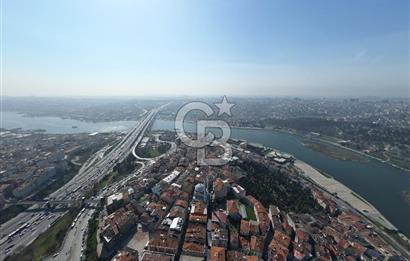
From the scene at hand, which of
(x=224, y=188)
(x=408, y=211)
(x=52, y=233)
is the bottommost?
(x=408, y=211)

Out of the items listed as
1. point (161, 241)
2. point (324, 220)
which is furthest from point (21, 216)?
point (324, 220)

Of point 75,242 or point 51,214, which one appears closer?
point 75,242

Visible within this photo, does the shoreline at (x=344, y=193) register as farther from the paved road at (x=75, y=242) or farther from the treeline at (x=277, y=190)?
the paved road at (x=75, y=242)

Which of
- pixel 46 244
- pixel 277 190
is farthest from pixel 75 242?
pixel 277 190

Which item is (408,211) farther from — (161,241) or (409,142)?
(409,142)

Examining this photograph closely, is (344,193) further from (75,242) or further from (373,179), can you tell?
(75,242)

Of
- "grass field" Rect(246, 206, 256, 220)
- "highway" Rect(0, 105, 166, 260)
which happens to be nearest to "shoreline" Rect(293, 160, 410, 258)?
"grass field" Rect(246, 206, 256, 220)

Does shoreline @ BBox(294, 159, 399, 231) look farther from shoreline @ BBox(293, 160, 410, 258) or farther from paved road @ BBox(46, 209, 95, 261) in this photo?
paved road @ BBox(46, 209, 95, 261)
